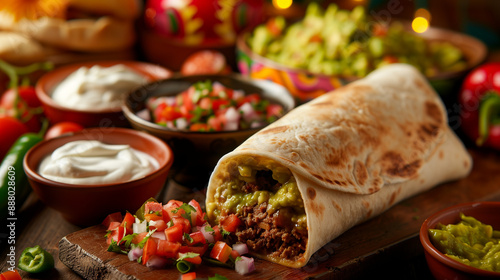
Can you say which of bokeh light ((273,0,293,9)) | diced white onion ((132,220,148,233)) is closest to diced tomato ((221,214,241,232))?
diced white onion ((132,220,148,233))

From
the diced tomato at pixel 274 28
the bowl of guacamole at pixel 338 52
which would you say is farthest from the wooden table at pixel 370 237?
the diced tomato at pixel 274 28

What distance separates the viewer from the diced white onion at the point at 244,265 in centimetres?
284

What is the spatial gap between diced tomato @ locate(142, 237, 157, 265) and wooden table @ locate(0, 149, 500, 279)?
1.59ft

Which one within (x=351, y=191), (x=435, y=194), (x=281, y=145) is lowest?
(x=435, y=194)

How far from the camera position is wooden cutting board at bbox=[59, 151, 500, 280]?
2842mm

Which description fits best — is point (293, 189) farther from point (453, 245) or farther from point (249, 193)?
point (453, 245)

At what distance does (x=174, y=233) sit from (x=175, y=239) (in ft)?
0.11

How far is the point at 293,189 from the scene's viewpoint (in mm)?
2961

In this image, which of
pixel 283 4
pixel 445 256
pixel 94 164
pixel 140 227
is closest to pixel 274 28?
pixel 283 4

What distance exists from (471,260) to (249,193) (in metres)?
1.23

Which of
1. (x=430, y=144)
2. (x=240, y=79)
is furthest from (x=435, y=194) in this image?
(x=240, y=79)

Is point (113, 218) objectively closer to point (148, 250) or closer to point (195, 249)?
point (148, 250)

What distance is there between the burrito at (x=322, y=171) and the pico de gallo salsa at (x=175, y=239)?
11 cm

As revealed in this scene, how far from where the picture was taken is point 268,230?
3053 mm
